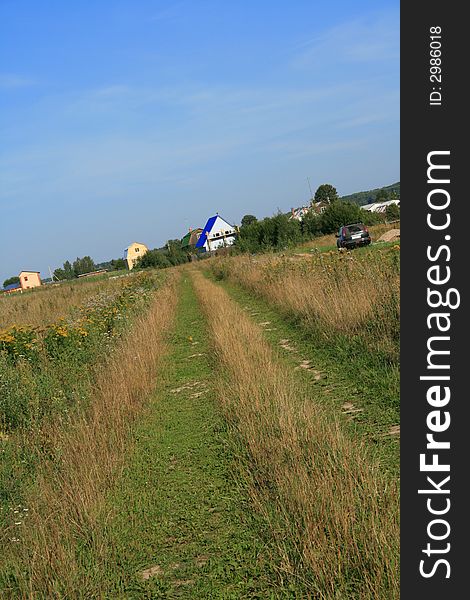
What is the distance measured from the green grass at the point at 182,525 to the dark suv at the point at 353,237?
26.4 m

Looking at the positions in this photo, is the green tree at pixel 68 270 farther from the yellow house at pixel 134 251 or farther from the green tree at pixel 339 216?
the green tree at pixel 339 216

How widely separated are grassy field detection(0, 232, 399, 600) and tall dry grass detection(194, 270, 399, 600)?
14mm

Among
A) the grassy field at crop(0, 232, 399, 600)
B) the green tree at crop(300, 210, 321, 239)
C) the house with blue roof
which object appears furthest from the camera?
the house with blue roof

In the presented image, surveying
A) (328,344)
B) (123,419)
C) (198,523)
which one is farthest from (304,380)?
(198,523)

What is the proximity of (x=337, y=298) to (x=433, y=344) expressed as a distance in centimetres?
728

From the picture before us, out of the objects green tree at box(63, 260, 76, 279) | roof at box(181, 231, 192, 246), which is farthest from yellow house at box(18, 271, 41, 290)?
roof at box(181, 231, 192, 246)

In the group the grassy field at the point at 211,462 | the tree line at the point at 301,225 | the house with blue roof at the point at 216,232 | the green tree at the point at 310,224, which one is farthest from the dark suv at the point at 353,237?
the house with blue roof at the point at 216,232

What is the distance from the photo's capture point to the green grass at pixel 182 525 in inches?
132

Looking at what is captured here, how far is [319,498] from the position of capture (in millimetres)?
3502

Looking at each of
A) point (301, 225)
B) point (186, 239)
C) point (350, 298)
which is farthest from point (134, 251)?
point (350, 298)

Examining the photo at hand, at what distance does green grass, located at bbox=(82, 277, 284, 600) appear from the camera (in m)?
3.35

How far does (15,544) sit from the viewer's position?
13.0ft

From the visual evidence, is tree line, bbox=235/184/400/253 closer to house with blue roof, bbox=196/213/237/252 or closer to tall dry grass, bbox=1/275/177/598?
tall dry grass, bbox=1/275/177/598

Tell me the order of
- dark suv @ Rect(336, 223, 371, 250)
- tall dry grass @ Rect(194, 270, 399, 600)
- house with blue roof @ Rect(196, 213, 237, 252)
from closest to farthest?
tall dry grass @ Rect(194, 270, 399, 600)
dark suv @ Rect(336, 223, 371, 250)
house with blue roof @ Rect(196, 213, 237, 252)
